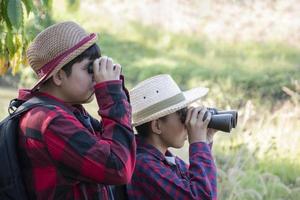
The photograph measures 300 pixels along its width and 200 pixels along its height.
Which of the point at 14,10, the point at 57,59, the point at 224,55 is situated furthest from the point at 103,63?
the point at 224,55

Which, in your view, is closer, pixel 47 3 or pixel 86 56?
pixel 86 56

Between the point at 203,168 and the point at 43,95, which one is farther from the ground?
the point at 43,95

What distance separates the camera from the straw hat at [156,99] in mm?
2627

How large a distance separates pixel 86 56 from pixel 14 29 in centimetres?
78

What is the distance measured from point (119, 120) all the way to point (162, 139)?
636 millimetres

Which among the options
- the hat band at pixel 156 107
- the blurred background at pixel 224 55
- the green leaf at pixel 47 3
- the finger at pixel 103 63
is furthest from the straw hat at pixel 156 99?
the blurred background at pixel 224 55

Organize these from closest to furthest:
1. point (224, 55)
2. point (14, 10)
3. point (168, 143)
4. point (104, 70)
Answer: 1. point (104, 70)
2. point (14, 10)
3. point (168, 143)
4. point (224, 55)

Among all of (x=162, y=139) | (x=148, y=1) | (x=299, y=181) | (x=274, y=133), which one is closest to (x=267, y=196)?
(x=299, y=181)

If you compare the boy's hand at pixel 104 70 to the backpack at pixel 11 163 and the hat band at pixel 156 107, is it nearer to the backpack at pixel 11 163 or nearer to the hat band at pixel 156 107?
the backpack at pixel 11 163

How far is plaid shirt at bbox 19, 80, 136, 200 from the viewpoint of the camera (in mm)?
1952

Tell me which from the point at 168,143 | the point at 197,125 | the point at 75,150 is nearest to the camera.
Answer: the point at 75,150

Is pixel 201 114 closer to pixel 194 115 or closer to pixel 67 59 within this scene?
pixel 194 115

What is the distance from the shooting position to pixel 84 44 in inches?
82.8

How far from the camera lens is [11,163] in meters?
2.00
